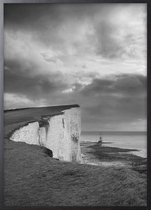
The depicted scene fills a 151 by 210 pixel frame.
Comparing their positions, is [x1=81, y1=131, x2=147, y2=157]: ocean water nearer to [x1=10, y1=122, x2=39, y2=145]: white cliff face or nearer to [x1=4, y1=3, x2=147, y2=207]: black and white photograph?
[x1=4, y1=3, x2=147, y2=207]: black and white photograph

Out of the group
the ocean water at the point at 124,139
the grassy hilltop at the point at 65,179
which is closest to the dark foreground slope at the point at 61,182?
the grassy hilltop at the point at 65,179

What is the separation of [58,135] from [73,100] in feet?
0.99

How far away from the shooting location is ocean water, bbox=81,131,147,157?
2400 mm

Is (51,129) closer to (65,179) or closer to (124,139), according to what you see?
(65,179)

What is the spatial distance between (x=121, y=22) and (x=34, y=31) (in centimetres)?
68

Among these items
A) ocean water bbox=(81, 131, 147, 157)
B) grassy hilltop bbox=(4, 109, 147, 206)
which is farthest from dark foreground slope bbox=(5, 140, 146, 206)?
ocean water bbox=(81, 131, 147, 157)

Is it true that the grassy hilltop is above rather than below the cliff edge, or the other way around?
below

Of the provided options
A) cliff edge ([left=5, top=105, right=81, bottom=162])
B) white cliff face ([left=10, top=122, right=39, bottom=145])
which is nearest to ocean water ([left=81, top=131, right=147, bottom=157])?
cliff edge ([left=5, top=105, right=81, bottom=162])

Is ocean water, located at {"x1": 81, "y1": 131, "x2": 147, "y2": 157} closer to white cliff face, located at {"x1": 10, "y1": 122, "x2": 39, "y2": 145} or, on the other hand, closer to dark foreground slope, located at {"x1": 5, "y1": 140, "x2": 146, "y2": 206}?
dark foreground slope, located at {"x1": 5, "y1": 140, "x2": 146, "y2": 206}

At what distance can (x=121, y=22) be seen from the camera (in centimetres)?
243

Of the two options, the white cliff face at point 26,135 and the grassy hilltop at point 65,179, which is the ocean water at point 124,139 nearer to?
the grassy hilltop at point 65,179

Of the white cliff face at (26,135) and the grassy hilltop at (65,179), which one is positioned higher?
the white cliff face at (26,135)

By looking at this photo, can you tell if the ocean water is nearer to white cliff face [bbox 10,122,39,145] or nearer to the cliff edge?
the cliff edge

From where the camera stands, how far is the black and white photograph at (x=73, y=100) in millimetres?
2406
